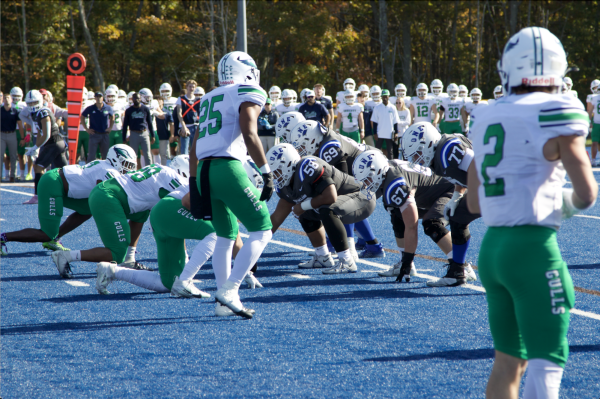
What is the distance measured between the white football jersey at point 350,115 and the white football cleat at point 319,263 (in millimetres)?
9719

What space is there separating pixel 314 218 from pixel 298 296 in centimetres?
107

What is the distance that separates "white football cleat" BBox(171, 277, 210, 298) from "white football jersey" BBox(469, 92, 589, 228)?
331cm

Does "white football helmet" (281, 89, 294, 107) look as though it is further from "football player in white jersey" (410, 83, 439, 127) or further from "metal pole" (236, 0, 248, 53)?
"football player in white jersey" (410, 83, 439, 127)

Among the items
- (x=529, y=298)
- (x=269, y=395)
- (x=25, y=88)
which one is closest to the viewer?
(x=529, y=298)

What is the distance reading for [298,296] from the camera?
530 cm

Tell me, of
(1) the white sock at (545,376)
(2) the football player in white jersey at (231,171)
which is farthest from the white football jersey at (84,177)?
(1) the white sock at (545,376)

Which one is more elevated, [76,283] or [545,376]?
[545,376]

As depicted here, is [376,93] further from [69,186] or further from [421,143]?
[421,143]

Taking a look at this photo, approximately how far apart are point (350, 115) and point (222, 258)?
1171 centimetres

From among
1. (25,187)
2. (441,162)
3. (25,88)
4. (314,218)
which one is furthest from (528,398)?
(25,88)

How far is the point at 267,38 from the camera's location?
100 feet

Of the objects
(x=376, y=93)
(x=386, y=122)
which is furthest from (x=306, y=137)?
(x=376, y=93)

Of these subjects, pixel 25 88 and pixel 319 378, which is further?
pixel 25 88

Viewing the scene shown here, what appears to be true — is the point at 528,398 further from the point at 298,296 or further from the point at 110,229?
the point at 110,229
